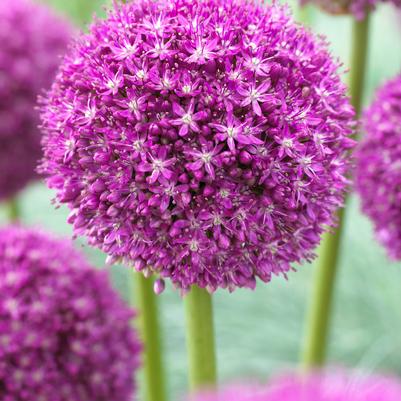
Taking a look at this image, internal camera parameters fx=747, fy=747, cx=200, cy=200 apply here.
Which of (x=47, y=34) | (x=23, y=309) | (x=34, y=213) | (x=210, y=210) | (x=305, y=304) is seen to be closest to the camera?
(x=210, y=210)

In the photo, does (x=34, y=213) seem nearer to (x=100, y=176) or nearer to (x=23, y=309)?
(x=23, y=309)

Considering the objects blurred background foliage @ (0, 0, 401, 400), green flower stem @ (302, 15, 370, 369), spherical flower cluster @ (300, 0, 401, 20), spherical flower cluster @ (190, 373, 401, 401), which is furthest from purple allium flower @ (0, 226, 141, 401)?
blurred background foliage @ (0, 0, 401, 400)

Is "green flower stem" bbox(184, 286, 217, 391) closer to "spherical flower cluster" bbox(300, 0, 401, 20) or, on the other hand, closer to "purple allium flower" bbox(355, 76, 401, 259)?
"purple allium flower" bbox(355, 76, 401, 259)

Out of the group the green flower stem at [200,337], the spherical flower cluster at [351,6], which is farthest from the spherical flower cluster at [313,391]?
the spherical flower cluster at [351,6]

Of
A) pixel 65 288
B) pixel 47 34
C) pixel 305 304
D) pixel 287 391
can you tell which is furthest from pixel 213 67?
pixel 305 304

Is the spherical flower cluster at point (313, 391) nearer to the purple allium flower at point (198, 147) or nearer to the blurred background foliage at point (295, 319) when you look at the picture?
the purple allium flower at point (198, 147)

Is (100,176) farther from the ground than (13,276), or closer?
farther from the ground
